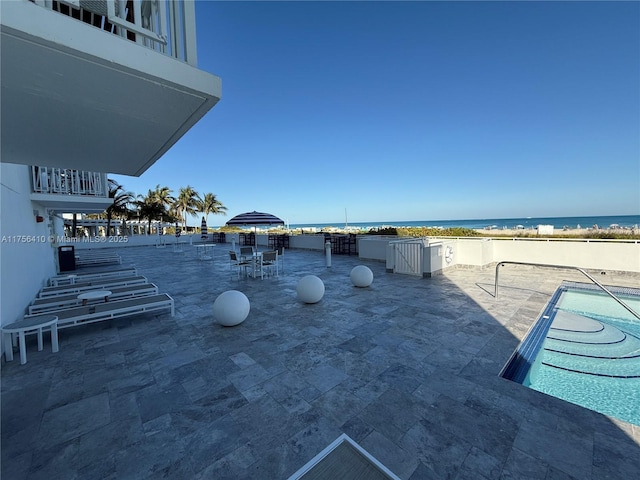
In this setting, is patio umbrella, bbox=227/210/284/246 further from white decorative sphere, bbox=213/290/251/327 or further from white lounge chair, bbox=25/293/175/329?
white decorative sphere, bbox=213/290/251/327

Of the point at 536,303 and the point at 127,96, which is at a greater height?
Result: the point at 127,96

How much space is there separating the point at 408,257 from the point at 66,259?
1425 cm

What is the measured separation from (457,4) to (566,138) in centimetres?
1532

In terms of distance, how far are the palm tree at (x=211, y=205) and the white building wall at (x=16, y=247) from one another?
1232 inches

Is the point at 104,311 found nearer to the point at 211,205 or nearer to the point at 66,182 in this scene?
the point at 66,182

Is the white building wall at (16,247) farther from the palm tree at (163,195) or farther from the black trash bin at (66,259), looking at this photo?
the palm tree at (163,195)

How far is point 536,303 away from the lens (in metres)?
5.45

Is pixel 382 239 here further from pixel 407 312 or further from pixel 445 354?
pixel 445 354

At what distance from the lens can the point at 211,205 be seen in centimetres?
3681

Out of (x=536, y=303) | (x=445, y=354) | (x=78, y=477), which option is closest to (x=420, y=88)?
(x=536, y=303)

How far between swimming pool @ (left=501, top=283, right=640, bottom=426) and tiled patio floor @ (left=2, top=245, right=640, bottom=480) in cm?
32

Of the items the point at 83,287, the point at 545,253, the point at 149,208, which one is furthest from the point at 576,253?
the point at 149,208

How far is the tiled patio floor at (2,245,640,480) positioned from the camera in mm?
1820

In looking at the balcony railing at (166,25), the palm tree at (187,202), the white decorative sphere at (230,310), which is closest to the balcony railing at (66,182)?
the white decorative sphere at (230,310)
